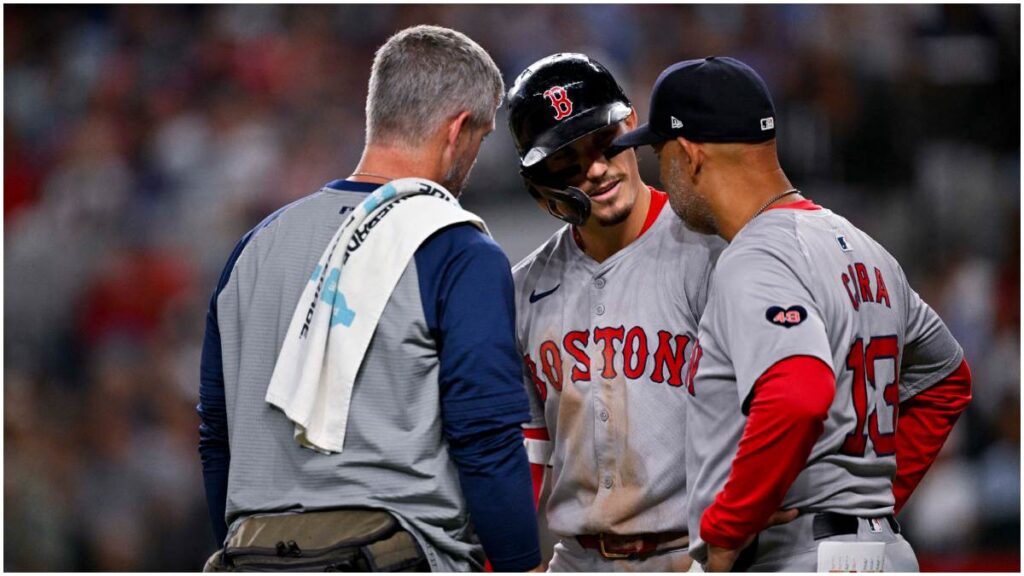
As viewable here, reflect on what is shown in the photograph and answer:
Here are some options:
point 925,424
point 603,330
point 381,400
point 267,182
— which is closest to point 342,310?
point 381,400

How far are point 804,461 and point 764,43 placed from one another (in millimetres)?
4498

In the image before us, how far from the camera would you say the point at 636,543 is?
244cm

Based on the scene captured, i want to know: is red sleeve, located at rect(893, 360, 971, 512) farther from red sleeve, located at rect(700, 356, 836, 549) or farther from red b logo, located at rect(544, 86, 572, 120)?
red b logo, located at rect(544, 86, 572, 120)

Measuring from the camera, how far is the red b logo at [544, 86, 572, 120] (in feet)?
A: 8.20

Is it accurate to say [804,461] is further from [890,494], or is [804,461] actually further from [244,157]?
[244,157]

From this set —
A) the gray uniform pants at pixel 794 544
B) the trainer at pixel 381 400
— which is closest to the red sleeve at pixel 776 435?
the gray uniform pants at pixel 794 544

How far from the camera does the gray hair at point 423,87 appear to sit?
2150 millimetres

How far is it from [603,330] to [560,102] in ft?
1.63

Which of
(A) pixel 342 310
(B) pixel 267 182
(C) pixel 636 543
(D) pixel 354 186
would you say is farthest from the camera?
(B) pixel 267 182

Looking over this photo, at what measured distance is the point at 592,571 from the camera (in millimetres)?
2516

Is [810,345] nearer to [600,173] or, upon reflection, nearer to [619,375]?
[619,375]

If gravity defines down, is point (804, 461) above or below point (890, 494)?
above

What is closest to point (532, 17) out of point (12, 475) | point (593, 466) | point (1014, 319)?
point (1014, 319)

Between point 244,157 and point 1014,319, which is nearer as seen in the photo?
point 1014,319
